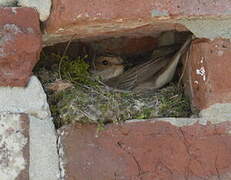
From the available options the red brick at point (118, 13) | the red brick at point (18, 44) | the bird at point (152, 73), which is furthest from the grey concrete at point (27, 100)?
the bird at point (152, 73)

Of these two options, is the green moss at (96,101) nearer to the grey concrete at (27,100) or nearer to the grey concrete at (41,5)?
the grey concrete at (27,100)

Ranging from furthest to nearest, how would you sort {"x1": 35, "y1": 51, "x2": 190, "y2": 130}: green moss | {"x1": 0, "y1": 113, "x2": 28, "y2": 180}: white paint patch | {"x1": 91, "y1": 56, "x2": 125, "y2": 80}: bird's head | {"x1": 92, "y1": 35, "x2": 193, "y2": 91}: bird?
{"x1": 91, "y1": 56, "x2": 125, "y2": 80}: bird's head → {"x1": 92, "y1": 35, "x2": 193, "y2": 91}: bird → {"x1": 35, "y1": 51, "x2": 190, "y2": 130}: green moss → {"x1": 0, "y1": 113, "x2": 28, "y2": 180}: white paint patch

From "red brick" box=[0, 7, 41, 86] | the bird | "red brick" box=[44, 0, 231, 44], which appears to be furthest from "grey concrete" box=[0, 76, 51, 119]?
the bird

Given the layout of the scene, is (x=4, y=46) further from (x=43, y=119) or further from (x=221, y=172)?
(x=221, y=172)

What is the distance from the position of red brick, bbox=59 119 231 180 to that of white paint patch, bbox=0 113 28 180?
0.38 ft

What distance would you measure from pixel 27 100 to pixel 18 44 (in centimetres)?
13

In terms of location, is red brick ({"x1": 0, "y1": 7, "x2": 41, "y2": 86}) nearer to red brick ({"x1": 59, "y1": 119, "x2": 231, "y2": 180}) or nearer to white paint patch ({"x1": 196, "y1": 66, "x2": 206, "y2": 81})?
red brick ({"x1": 59, "y1": 119, "x2": 231, "y2": 180})

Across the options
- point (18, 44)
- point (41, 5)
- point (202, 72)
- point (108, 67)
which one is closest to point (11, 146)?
point (18, 44)

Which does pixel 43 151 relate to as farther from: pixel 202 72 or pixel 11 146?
pixel 202 72

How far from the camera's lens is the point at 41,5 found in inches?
61.4

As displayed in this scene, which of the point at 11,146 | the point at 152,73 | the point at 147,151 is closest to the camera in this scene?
the point at 11,146

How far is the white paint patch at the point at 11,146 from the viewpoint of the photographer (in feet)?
4.85

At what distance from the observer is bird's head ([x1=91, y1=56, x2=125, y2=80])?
6.70 ft

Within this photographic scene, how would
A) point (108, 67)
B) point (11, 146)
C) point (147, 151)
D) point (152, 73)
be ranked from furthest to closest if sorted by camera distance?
point (108, 67), point (152, 73), point (147, 151), point (11, 146)
